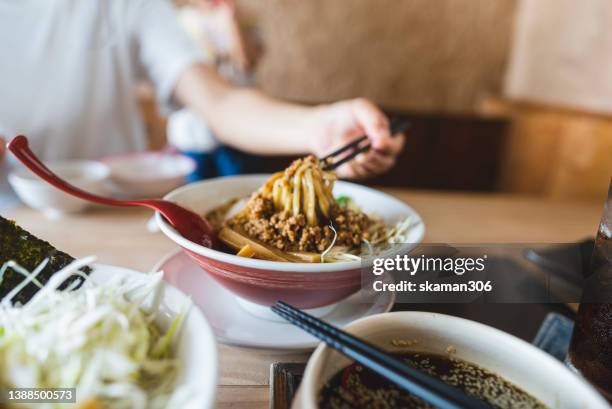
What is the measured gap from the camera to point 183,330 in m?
0.58

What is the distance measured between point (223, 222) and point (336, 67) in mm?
3215

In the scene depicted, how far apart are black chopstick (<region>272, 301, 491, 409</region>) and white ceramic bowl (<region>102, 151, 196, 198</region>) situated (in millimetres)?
1080

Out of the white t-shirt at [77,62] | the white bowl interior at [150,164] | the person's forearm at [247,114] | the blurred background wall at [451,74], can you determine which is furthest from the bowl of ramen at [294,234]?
the blurred background wall at [451,74]

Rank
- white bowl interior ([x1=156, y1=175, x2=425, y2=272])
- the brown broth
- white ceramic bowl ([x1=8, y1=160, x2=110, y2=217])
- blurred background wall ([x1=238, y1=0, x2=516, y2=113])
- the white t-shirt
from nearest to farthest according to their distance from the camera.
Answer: the brown broth, white bowl interior ([x1=156, y1=175, x2=425, y2=272]), white ceramic bowl ([x1=8, y1=160, x2=110, y2=217]), the white t-shirt, blurred background wall ([x1=238, y1=0, x2=516, y2=113])

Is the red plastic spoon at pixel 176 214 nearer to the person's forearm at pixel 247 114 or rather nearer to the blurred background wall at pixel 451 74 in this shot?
the person's forearm at pixel 247 114

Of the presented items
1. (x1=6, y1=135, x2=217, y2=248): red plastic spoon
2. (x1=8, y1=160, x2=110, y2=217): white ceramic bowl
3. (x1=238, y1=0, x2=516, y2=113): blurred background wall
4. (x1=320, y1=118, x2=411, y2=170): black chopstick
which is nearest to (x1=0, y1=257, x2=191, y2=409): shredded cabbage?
(x1=6, y1=135, x2=217, y2=248): red plastic spoon

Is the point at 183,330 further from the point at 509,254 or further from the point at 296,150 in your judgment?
the point at 296,150

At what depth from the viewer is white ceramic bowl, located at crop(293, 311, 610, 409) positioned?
544 millimetres

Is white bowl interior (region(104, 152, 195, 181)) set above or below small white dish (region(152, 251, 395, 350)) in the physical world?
above

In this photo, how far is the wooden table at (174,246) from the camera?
0.79 metres

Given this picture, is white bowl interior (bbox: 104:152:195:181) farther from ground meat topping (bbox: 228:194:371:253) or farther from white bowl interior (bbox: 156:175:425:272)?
ground meat topping (bbox: 228:194:371:253)

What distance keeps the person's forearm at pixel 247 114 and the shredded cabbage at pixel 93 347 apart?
118 centimetres

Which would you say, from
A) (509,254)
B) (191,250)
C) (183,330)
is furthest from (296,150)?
(183,330)

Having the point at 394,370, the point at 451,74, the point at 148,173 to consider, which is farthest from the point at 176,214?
the point at 451,74
